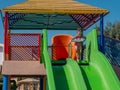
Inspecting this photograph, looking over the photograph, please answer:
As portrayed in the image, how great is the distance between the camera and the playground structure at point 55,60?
1064cm

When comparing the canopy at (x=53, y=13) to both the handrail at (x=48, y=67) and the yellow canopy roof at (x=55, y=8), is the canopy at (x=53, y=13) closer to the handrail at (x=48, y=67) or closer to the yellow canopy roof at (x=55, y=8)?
the yellow canopy roof at (x=55, y=8)

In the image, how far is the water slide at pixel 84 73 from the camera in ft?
33.8

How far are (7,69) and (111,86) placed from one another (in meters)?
3.74

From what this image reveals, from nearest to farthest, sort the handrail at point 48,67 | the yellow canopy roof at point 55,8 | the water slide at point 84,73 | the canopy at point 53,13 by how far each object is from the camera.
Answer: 1. the handrail at point 48,67
2. the water slide at point 84,73
3. the yellow canopy roof at point 55,8
4. the canopy at point 53,13

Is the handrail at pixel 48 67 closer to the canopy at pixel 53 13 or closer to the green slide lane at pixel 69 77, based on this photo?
the green slide lane at pixel 69 77

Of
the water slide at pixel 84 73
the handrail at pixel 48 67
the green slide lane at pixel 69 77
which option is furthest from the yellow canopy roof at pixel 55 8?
the green slide lane at pixel 69 77

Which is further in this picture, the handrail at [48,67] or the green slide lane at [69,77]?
the green slide lane at [69,77]

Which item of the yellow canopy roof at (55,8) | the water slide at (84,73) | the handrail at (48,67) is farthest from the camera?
the yellow canopy roof at (55,8)

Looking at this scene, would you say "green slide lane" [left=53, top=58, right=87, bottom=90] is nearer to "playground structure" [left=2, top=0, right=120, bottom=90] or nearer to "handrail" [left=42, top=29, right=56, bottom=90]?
"playground structure" [left=2, top=0, right=120, bottom=90]

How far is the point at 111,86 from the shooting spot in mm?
10391

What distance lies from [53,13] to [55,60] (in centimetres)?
171

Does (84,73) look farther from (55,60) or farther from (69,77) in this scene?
→ (55,60)

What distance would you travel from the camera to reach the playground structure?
1064 centimetres

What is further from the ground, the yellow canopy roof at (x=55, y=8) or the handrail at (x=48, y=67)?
the yellow canopy roof at (x=55, y=8)
